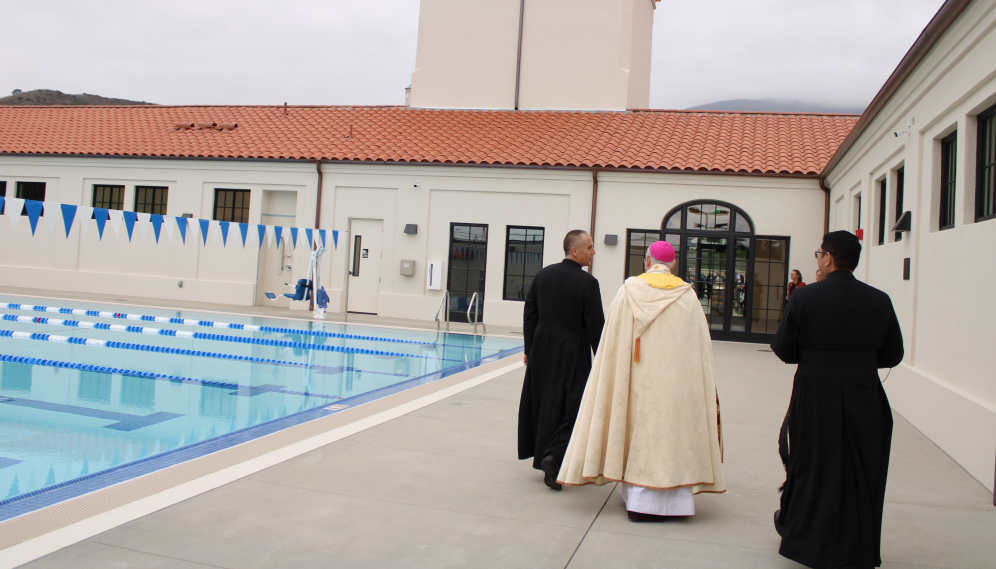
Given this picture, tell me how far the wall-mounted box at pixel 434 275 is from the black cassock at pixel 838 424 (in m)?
13.9

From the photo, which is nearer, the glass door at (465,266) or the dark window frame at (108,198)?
the glass door at (465,266)

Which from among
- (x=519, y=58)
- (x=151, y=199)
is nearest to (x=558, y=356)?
(x=519, y=58)

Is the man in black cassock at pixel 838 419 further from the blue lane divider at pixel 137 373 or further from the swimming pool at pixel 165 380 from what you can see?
the blue lane divider at pixel 137 373

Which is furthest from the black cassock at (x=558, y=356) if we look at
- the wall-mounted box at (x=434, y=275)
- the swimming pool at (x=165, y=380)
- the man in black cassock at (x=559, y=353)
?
the wall-mounted box at (x=434, y=275)

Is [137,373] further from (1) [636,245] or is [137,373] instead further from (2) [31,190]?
(2) [31,190]

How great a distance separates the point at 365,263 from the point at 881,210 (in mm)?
12000

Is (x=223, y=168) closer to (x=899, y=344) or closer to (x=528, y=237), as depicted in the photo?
(x=528, y=237)

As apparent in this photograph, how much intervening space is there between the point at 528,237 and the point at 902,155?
31.1 ft

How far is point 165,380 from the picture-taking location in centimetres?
817

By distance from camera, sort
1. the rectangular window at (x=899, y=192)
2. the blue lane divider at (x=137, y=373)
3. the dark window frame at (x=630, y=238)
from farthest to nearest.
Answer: the dark window frame at (x=630, y=238) < the rectangular window at (x=899, y=192) < the blue lane divider at (x=137, y=373)

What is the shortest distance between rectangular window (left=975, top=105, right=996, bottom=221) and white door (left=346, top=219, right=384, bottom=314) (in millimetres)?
13791

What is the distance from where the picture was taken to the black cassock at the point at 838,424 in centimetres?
327

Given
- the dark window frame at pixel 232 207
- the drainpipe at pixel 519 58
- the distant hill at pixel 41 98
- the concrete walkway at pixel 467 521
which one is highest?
the distant hill at pixel 41 98

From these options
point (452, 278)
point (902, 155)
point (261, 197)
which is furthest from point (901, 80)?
point (261, 197)
